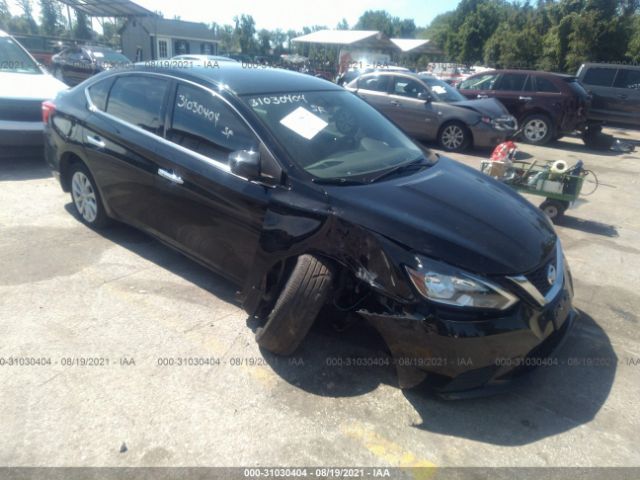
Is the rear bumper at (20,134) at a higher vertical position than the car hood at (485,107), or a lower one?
lower

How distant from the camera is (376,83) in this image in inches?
438

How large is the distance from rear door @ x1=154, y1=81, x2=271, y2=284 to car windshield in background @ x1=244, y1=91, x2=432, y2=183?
231 mm

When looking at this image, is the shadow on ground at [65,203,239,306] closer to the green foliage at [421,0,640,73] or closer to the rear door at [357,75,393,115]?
the rear door at [357,75,393,115]

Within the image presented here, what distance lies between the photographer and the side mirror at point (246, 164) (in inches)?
115

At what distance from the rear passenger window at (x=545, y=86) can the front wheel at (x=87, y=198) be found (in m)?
10.6

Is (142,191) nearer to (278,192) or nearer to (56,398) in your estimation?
(278,192)

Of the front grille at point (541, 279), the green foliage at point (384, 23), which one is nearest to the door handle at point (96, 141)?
the front grille at point (541, 279)

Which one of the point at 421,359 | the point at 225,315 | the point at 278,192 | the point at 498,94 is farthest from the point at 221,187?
the point at 498,94

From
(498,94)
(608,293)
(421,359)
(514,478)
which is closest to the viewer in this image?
(514,478)

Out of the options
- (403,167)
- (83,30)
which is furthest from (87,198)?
(83,30)

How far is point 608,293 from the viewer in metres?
4.20

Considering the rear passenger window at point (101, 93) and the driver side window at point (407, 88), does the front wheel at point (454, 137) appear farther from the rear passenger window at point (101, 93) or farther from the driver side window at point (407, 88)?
the rear passenger window at point (101, 93)

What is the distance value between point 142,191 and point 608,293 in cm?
401

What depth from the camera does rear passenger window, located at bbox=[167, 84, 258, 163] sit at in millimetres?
3211
